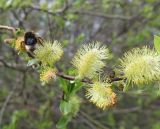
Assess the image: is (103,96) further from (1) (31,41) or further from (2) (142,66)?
(1) (31,41)

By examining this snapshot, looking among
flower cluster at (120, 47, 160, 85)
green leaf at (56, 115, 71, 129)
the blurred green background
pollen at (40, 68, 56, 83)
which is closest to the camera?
flower cluster at (120, 47, 160, 85)

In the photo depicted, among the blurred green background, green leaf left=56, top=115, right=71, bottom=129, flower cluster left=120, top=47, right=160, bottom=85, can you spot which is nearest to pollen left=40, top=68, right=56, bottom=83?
flower cluster left=120, top=47, right=160, bottom=85

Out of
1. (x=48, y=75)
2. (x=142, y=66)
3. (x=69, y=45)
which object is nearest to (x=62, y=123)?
(x=48, y=75)

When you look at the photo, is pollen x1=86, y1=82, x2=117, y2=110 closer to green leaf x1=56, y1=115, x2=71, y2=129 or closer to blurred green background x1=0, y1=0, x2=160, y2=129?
green leaf x1=56, y1=115, x2=71, y2=129

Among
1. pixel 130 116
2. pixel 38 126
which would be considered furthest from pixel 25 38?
pixel 130 116

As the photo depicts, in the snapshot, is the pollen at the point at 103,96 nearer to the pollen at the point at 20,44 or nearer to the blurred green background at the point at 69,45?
the pollen at the point at 20,44

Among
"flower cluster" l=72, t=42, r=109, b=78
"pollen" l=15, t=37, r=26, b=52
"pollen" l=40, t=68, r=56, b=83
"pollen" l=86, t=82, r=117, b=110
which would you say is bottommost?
"pollen" l=86, t=82, r=117, b=110
